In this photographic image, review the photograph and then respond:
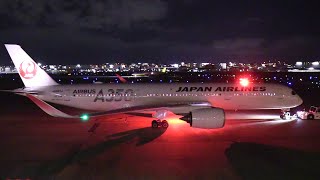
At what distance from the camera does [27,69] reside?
3114 cm

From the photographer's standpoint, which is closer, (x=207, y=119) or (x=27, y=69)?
(x=207, y=119)

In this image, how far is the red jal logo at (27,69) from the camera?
31000mm

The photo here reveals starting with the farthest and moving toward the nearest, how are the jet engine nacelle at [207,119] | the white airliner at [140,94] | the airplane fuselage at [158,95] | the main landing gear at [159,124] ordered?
the airplane fuselage at [158,95]
the white airliner at [140,94]
the main landing gear at [159,124]
the jet engine nacelle at [207,119]

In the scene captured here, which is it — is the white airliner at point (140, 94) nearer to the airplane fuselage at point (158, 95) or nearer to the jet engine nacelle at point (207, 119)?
the airplane fuselage at point (158, 95)

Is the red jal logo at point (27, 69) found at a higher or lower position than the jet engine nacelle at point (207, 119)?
higher

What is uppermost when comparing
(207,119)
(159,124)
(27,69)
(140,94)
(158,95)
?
(27,69)

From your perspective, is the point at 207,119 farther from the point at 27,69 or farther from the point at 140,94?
the point at 27,69

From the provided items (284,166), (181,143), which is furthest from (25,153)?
(284,166)

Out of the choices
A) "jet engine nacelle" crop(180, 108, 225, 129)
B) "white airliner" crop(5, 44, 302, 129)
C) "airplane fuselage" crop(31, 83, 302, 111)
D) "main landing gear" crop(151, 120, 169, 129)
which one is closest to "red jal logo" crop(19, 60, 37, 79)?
"white airliner" crop(5, 44, 302, 129)

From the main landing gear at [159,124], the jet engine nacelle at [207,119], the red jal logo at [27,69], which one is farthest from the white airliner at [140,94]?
the jet engine nacelle at [207,119]

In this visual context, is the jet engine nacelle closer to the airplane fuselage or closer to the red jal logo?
the airplane fuselage

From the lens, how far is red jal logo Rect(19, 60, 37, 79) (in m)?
31.0

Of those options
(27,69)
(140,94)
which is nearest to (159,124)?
(140,94)

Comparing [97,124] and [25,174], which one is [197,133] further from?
[25,174]
